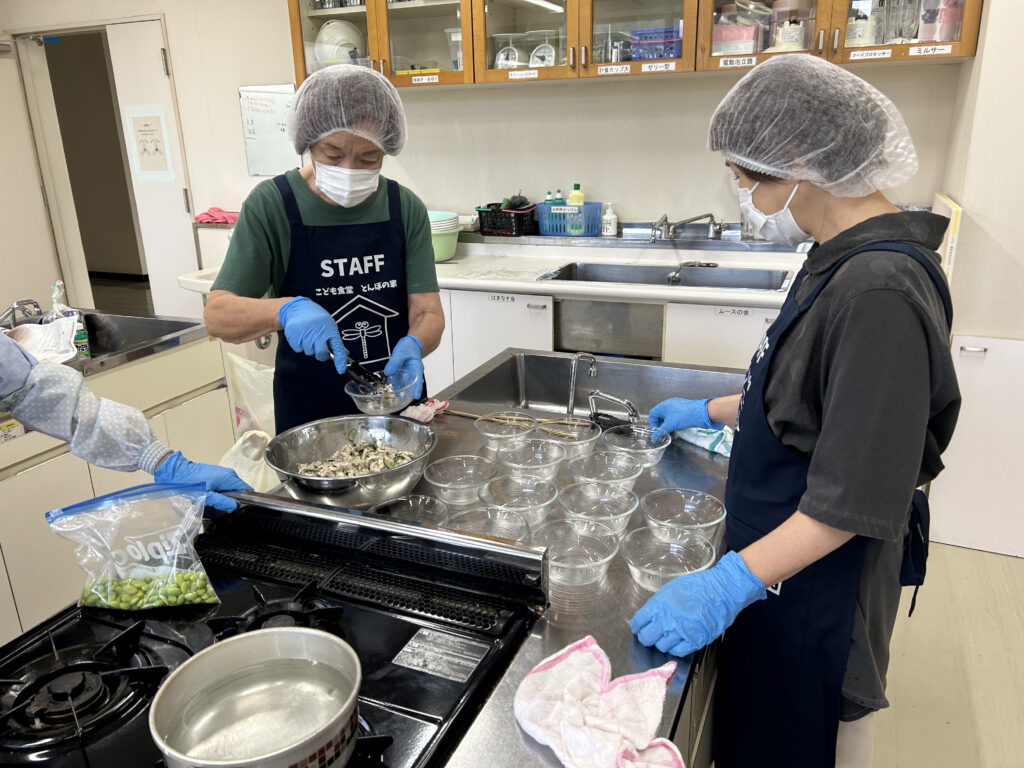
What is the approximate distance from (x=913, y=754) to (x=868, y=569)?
3.66 feet

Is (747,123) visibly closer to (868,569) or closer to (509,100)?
(868,569)

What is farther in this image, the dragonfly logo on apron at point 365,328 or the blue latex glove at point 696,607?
the dragonfly logo on apron at point 365,328

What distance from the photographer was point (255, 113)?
13.7ft

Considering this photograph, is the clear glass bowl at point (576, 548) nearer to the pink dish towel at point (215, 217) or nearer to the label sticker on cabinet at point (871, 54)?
the label sticker on cabinet at point (871, 54)

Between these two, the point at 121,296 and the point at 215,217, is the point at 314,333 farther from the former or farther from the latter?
the point at 121,296

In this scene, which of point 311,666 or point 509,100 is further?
point 509,100

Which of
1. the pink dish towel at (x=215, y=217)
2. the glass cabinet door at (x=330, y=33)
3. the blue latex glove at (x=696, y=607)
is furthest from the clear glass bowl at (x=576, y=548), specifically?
the pink dish towel at (x=215, y=217)

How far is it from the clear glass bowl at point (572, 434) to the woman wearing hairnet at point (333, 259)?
33 cm

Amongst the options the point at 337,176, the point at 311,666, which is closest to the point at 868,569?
the point at 311,666

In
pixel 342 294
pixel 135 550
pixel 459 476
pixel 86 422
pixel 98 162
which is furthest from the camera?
pixel 98 162

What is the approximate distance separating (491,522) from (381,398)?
17.1 inches

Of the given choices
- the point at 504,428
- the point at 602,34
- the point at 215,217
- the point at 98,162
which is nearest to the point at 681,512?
the point at 504,428

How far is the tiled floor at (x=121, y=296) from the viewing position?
6.32 m

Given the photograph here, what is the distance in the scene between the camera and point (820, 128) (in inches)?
38.7
